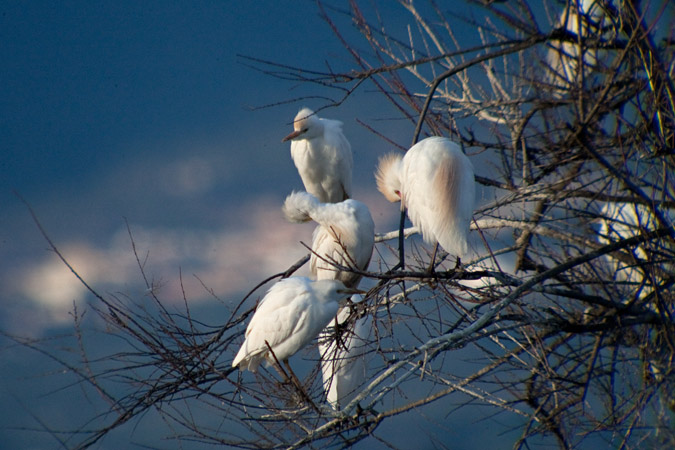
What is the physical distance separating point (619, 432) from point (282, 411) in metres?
1.74

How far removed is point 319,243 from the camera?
3.89 m

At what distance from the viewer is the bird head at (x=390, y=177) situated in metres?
3.65

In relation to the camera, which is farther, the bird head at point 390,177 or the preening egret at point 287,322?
the bird head at point 390,177

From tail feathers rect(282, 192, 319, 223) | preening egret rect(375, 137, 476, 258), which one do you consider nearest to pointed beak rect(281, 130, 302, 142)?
tail feathers rect(282, 192, 319, 223)

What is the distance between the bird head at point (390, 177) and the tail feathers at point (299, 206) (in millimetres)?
515

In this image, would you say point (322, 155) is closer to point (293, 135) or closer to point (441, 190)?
point (293, 135)

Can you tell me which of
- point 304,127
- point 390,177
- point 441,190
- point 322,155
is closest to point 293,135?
point 304,127

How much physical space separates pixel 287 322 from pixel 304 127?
7.13ft

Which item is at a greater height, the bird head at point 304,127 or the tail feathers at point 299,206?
the bird head at point 304,127

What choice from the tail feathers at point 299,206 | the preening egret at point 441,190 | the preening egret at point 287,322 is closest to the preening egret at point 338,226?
the tail feathers at point 299,206

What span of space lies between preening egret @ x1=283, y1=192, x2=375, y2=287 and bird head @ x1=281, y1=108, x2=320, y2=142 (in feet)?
3.72

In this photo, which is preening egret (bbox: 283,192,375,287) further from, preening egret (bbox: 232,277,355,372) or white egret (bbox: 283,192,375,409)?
preening egret (bbox: 232,277,355,372)

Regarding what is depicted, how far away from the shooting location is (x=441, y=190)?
3.17 metres

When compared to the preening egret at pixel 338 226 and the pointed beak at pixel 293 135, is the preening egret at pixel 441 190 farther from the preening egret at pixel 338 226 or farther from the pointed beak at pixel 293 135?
the pointed beak at pixel 293 135
